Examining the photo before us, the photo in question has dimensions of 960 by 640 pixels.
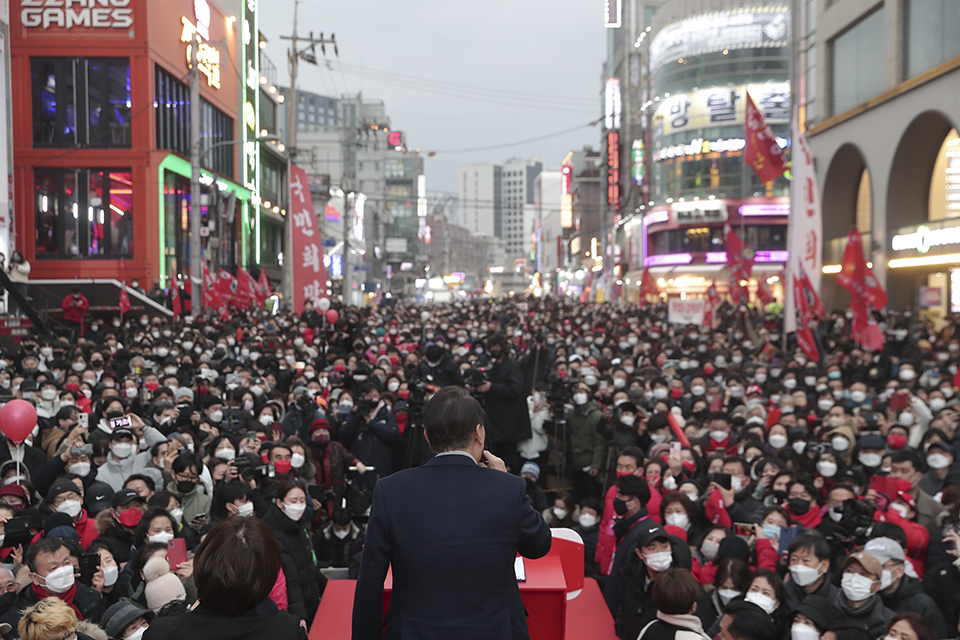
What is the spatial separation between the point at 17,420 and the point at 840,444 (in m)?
8.28

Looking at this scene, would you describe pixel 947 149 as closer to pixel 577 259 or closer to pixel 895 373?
pixel 895 373

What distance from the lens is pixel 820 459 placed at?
8.46 meters

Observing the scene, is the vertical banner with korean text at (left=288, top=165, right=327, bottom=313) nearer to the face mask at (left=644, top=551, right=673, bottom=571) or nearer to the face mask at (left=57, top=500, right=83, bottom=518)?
the face mask at (left=57, top=500, right=83, bottom=518)

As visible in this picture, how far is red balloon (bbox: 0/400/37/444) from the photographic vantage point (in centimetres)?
771

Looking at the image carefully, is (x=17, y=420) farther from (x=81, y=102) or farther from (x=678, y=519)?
(x=81, y=102)

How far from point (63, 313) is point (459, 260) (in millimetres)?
163048

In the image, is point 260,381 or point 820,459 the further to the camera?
point 260,381

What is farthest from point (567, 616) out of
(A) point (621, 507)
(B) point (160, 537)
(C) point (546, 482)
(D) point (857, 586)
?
(C) point (546, 482)

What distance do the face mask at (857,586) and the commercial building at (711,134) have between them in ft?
163

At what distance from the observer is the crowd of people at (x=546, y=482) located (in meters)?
5.07

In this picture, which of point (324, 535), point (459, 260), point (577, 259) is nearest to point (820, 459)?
point (324, 535)

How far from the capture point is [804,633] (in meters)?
4.80

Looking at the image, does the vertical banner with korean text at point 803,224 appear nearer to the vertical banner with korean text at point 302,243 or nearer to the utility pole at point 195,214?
the vertical banner with korean text at point 302,243

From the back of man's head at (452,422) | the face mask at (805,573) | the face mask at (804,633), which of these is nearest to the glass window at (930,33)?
the face mask at (805,573)
